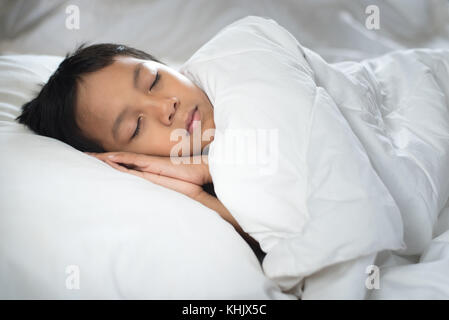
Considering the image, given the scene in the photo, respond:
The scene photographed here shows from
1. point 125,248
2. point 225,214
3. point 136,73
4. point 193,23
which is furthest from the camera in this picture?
point 193,23

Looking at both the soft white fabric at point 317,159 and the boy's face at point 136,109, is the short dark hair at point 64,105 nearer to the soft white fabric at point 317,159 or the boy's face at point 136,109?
the boy's face at point 136,109

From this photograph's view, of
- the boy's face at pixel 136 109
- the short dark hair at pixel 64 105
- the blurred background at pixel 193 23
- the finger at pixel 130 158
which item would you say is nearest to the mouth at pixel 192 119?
the boy's face at pixel 136 109

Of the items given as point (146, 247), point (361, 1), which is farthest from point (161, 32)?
point (146, 247)

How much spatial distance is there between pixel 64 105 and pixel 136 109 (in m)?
0.17

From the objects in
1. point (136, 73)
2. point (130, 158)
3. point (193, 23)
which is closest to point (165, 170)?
point (130, 158)

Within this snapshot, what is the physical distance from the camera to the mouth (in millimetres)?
910

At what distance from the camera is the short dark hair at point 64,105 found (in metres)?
0.94

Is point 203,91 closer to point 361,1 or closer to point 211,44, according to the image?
point 211,44

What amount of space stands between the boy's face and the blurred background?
31.0 inches

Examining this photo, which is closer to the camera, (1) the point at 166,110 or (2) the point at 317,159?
(2) the point at 317,159

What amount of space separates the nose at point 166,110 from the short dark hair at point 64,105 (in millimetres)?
158

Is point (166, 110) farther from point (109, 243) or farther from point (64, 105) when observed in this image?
point (109, 243)

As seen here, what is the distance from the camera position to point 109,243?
64 centimetres

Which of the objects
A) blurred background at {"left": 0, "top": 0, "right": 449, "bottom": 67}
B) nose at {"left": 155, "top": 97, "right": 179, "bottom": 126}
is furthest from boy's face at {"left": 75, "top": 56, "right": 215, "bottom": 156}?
blurred background at {"left": 0, "top": 0, "right": 449, "bottom": 67}
